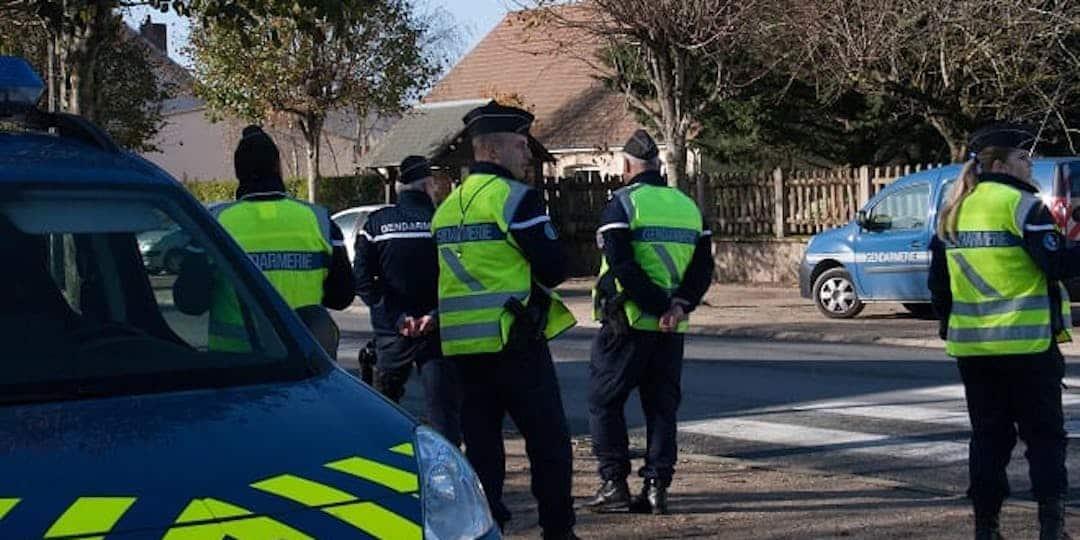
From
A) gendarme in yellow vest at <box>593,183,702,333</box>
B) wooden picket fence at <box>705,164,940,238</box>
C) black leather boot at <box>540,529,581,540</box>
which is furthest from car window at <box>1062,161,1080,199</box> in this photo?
black leather boot at <box>540,529,581,540</box>

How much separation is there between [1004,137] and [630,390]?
2.19 metres

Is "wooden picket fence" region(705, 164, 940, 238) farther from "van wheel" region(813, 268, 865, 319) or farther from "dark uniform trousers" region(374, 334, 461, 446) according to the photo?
"dark uniform trousers" region(374, 334, 461, 446)

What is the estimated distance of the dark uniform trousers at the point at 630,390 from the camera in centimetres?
823

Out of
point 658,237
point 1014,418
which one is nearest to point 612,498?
point 658,237

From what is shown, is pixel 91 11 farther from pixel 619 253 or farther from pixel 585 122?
pixel 585 122

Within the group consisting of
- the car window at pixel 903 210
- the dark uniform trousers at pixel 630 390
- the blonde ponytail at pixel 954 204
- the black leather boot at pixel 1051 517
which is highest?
the blonde ponytail at pixel 954 204

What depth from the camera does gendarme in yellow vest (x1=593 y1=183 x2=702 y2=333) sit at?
8.08m

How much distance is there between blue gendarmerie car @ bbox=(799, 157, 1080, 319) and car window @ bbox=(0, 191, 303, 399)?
46.4 ft

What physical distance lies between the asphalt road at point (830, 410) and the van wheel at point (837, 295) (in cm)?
284

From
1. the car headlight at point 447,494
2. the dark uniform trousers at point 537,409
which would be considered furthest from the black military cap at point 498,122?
the car headlight at point 447,494

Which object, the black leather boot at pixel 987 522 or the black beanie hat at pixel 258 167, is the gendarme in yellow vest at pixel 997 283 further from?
the black beanie hat at pixel 258 167

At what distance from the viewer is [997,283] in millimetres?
6977

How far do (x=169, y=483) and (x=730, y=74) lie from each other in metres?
22.9

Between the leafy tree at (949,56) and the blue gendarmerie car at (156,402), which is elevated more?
the leafy tree at (949,56)
